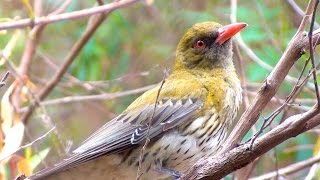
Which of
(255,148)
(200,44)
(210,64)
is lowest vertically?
(255,148)

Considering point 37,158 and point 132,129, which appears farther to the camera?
point 37,158

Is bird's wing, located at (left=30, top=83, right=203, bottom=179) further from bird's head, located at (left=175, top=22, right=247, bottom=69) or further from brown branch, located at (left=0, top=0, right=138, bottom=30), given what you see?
brown branch, located at (left=0, top=0, right=138, bottom=30)

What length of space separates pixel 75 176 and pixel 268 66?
1.27 metres

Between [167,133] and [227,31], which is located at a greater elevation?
[227,31]

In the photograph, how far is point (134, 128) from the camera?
11.3ft

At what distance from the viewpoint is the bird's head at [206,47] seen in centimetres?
380

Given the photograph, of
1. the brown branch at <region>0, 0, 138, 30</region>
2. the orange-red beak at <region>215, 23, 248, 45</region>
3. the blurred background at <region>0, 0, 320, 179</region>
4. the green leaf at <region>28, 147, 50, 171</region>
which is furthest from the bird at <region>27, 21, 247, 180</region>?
the blurred background at <region>0, 0, 320, 179</region>

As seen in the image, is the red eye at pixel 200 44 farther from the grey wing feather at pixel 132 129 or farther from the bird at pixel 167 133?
the grey wing feather at pixel 132 129

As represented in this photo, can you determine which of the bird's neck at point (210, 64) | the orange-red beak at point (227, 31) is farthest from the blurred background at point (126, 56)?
the orange-red beak at point (227, 31)

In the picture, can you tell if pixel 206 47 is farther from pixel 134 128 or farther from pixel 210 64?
pixel 134 128

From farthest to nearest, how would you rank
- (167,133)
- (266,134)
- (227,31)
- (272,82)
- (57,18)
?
(227,31) → (57,18) → (167,133) → (272,82) → (266,134)

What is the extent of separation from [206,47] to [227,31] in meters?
0.23

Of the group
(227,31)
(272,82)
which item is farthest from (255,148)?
(227,31)

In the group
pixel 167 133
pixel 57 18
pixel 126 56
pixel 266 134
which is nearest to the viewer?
pixel 266 134
